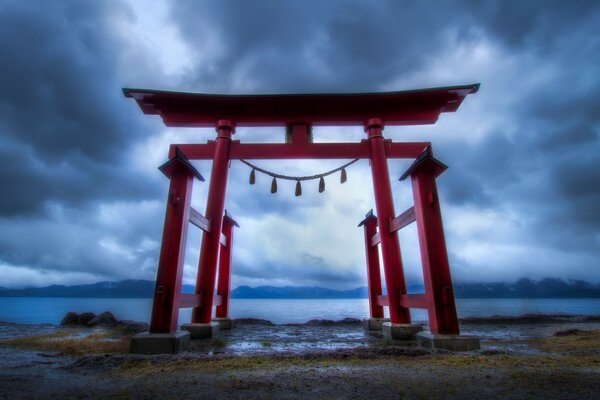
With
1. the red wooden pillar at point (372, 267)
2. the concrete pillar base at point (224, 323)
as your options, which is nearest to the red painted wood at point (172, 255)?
the concrete pillar base at point (224, 323)

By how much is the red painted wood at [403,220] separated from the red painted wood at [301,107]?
295 cm

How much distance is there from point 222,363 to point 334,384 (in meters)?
1.49

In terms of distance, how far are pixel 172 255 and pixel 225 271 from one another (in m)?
4.16

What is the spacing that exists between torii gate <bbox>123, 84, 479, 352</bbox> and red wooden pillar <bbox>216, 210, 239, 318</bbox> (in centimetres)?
3

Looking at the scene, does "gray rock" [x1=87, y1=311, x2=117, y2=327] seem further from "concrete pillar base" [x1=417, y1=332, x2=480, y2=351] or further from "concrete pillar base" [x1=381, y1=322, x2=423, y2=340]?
"concrete pillar base" [x1=417, y1=332, x2=480, y2=351]

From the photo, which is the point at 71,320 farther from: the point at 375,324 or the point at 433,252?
the point at 433,252

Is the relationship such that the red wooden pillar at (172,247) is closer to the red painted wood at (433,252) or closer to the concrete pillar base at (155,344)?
the concrete pillar base at (155,344)

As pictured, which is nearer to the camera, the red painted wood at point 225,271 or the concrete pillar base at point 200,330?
the concrete pillar base at point 200,330

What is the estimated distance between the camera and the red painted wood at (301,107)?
23.9 ft

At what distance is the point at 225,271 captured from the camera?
8703 mm

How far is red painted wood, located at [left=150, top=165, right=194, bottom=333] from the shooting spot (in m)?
4.49

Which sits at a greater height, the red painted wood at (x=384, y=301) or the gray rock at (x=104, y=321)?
the red painted wood at (x=384, y=301)

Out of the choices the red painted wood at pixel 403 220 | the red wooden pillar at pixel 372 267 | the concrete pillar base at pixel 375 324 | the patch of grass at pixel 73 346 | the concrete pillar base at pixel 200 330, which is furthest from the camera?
the red wooden pillar at pixel 372 267

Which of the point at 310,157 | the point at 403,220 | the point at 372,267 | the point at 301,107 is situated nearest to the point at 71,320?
the point at 310,157
